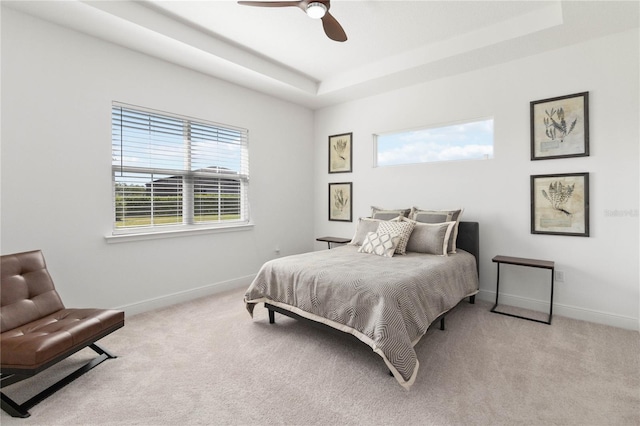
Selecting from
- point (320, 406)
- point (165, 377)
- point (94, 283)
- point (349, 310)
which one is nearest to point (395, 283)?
point (349, 310)

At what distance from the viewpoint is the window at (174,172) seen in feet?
10.8

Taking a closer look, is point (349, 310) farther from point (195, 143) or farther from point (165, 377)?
point (195, 143)

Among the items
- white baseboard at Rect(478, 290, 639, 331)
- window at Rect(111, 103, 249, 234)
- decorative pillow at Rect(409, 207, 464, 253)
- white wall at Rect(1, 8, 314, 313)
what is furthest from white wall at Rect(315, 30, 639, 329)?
white wall at Rect(1, 8, 314, 313)

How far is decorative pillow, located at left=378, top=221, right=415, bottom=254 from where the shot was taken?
3436 millimetres

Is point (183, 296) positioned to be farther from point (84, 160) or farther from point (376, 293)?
point (376, 293)

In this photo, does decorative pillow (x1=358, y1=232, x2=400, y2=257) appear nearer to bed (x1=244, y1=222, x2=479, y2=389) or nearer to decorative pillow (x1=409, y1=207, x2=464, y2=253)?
bed (x1=244, y1=222, x2=479, y2=389)

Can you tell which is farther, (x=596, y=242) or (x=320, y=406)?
(x=596, y=242)

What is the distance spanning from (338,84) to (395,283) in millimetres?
3129

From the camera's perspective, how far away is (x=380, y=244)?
134 inches

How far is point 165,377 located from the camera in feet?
7.06

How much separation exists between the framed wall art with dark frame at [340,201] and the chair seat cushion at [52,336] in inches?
132

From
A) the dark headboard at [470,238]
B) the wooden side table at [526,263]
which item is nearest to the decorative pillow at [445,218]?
the dark headboard at [470,238]

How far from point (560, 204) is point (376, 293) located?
2.40 metres

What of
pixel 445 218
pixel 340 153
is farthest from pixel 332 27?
pixel 340 153
